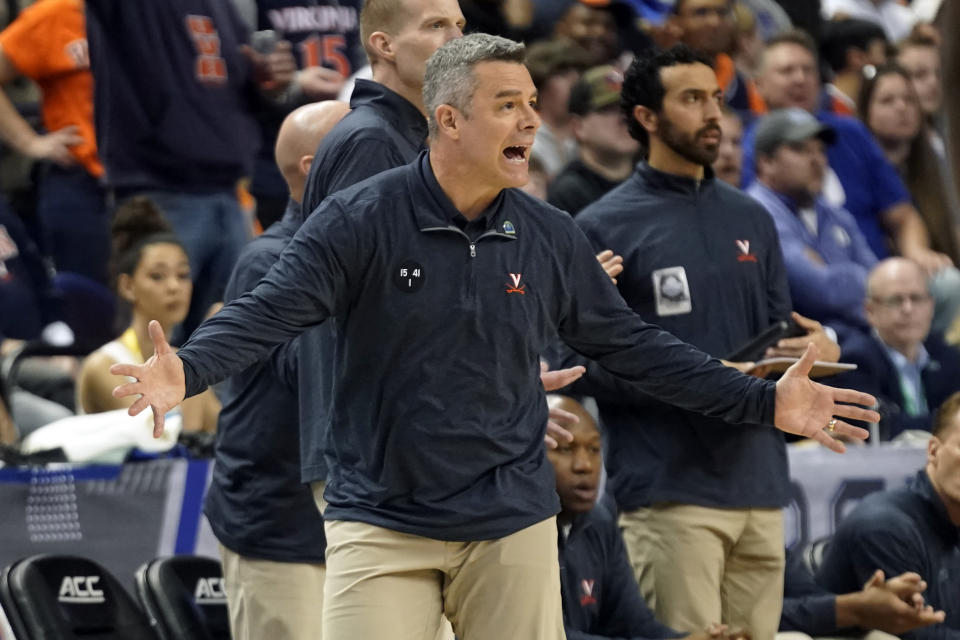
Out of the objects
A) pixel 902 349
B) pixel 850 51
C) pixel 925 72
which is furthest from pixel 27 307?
pixel 925 72

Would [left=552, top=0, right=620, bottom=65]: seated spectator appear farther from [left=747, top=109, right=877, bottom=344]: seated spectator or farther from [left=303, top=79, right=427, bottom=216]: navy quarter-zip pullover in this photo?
[left=303, top=79, right=427, bottom=216]: navy quarter-zip pullover

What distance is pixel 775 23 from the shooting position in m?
11.0

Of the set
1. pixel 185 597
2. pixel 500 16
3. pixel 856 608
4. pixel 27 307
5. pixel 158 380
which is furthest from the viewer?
pixel 500 16

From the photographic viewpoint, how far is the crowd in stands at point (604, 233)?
16.2ft

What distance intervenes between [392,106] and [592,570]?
162 cm

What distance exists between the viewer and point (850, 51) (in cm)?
1110

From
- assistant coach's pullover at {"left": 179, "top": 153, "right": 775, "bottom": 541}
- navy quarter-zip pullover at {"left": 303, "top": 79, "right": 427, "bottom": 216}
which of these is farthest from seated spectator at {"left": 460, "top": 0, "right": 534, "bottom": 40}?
assistant coach's pullover at {"left": 179, "top": 153, "right": 775, "bottom": 541}

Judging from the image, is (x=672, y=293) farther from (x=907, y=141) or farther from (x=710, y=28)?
(x=907, y=141)

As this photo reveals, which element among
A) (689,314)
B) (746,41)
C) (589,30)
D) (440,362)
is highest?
(440,362)

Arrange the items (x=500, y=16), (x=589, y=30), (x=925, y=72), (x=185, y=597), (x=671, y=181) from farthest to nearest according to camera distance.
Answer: (x=925, y=72) < (x=589, y=30) < (x=500, y=16) < (x=185, y=597) < (x=671, y=181)

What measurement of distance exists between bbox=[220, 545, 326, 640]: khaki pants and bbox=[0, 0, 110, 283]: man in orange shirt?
323 centimetres

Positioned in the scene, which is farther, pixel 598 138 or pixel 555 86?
pixel 555 86

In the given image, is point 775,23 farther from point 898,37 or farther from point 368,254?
point 368,254

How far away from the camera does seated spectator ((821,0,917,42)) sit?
464 inches
